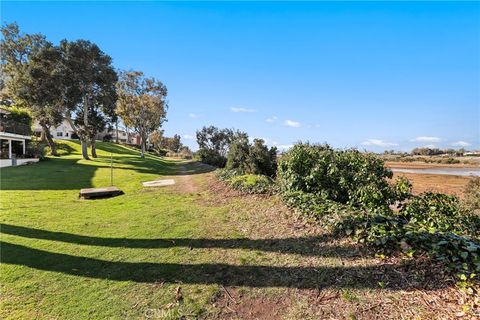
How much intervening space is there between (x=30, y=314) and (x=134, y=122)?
31168mm

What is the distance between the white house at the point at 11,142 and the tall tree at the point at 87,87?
3763mm

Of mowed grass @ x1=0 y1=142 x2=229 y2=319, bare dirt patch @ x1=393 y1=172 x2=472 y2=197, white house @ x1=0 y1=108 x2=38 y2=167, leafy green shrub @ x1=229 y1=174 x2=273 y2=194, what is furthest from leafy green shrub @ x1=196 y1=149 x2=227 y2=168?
Result: mowed grass @ x1=0 y1=142 x2=229 y2=319

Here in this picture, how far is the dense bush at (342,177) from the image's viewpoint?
5430 millimetres

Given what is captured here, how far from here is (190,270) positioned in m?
3.76

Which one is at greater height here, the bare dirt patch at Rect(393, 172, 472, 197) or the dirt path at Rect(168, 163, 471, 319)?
the dirt path at Rect(168, 163, 471, 319)

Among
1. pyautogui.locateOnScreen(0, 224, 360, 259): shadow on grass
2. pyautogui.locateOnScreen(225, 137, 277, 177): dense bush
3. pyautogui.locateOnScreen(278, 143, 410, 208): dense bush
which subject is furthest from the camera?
pyautogui.locateOnScreen(225, 137, 277, 177): dense bush

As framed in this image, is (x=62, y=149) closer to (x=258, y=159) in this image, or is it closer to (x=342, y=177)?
(x=258, y=159)

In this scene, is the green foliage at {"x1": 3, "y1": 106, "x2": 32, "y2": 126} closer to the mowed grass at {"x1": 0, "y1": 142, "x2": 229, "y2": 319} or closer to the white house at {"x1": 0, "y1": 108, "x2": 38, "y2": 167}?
the white house at {"x1": 0, "y1": 108, "x2": 38, "y2": 167}

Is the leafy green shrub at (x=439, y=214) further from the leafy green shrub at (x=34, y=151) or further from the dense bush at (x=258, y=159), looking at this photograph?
the leafy green shrub at (x=34, y=151)

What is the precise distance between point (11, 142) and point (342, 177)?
25.7m

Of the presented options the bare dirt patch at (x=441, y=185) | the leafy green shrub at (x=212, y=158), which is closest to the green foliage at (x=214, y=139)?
the leafy green shrub at (x=212, y=158)

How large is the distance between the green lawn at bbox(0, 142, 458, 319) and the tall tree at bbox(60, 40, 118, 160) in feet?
58.7

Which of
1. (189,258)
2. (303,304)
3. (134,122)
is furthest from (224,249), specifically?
(134,122)

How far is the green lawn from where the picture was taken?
2947 millimetres
